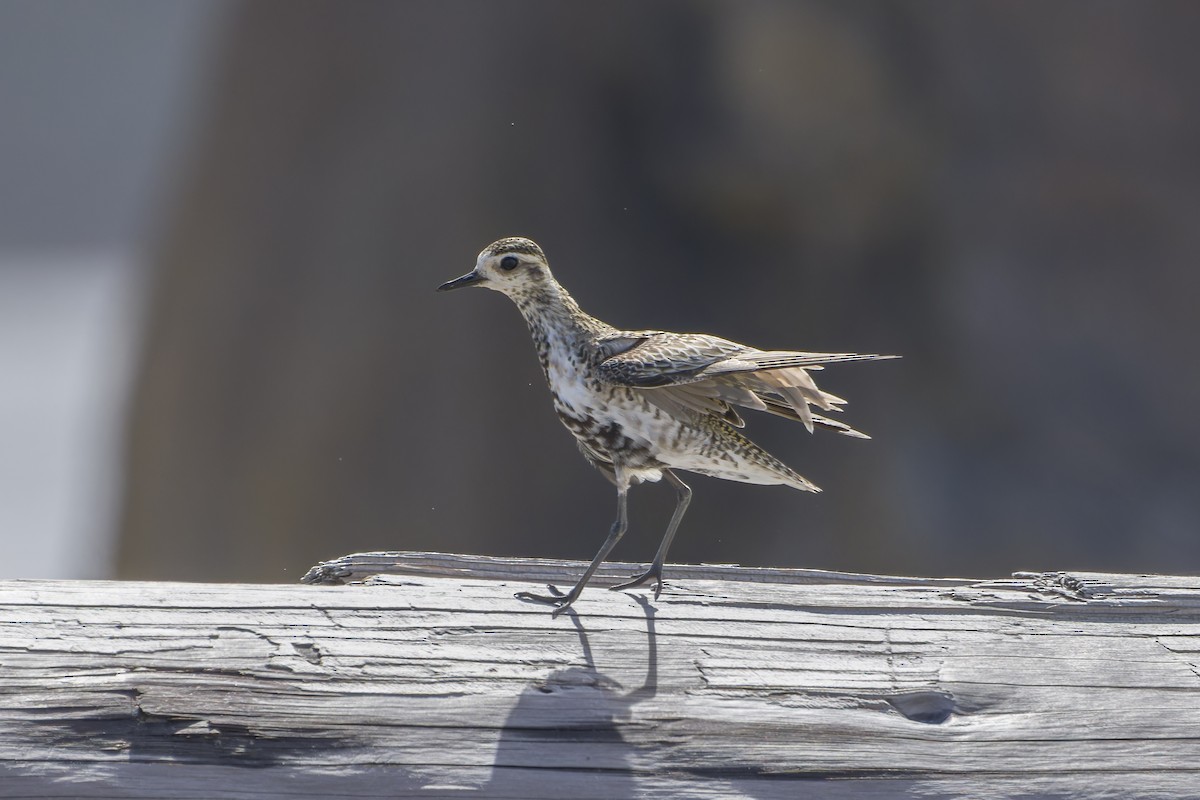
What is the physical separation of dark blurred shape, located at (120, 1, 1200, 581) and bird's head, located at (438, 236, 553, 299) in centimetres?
371

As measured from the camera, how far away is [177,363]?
23.6 ft

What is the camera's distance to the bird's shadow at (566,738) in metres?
1.89

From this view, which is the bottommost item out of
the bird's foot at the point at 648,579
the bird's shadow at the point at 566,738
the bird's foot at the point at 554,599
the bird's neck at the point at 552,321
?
the bird's shadow at the point at 566,738

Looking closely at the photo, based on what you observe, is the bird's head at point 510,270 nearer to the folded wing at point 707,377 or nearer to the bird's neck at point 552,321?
the bird's neck at point 552,321

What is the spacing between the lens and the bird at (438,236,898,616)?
2.83 metres

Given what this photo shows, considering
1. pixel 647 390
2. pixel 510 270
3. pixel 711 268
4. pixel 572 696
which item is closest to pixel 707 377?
pixel 647 390

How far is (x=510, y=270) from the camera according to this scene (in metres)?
2.98

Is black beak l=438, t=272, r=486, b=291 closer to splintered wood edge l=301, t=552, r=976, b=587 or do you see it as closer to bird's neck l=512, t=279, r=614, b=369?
bird's neck l=512, t=279, r=614, b=369

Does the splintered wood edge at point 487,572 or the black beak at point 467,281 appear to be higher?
the black beak at point 467,281

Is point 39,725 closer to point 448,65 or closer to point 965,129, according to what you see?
point 448,65

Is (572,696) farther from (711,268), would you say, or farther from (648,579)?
(711,268)

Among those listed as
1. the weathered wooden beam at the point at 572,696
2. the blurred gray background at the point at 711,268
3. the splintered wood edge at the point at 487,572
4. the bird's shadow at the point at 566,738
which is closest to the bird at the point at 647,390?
the splintered wood edge at the point at 487,572

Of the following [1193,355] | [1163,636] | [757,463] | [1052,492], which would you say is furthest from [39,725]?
[1193,355]

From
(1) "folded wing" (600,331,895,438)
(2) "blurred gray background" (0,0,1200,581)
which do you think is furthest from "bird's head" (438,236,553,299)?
(2) "blurred gray background" (0,0,1200,581)
